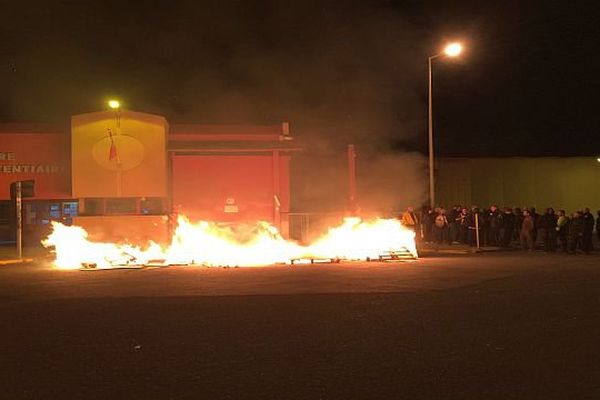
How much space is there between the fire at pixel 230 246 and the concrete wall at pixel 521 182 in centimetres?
1360

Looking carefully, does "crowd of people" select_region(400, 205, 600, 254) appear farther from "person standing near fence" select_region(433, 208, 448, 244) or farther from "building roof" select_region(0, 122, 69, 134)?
"building roof" select_region(0, 122, 69, 134)

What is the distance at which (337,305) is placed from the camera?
964 cm

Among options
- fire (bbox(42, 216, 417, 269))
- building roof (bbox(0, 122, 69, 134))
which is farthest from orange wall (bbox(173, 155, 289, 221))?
fire (bbox(42, 216, 417, 269))

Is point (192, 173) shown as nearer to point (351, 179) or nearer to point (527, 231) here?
point (351, 179)

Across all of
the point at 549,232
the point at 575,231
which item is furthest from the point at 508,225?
the point at 575,231

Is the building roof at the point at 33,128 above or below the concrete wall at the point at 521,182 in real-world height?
above

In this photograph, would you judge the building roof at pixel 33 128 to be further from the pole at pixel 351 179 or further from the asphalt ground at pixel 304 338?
the asphalt ground at pixel 304 338

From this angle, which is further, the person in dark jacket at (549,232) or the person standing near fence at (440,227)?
the person standing near fence at (440,227)

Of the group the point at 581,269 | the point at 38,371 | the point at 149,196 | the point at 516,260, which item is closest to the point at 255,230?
the point at 149,196

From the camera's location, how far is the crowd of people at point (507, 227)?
19.6 m

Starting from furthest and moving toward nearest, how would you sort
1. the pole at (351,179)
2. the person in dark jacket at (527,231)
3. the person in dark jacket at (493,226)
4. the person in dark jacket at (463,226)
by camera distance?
the person in dark jacket at (463,226)
the pole at (351,179)
the person in dark jacket at (493,226)
the person in dark jacket at (527,231)

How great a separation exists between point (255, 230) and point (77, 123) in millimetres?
5878

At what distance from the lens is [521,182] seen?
102ft

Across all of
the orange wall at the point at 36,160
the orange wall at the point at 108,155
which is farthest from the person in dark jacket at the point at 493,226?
the orange wall at the point at 36,160
